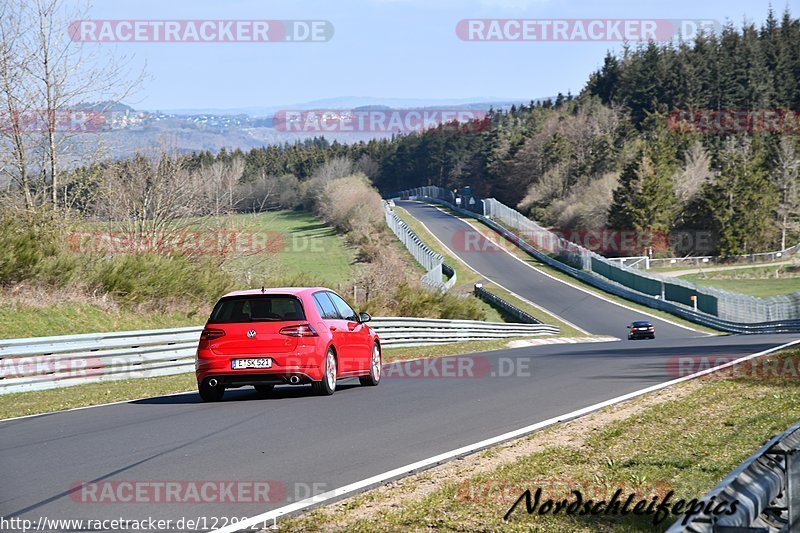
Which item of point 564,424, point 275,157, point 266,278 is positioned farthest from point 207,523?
point 275,157

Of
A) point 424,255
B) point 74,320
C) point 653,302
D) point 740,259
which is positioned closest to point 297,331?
point 74,320

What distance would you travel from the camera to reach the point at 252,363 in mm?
13055

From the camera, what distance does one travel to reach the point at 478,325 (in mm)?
36156

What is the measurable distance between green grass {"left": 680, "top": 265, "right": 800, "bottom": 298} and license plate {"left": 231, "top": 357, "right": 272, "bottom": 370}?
6260cm

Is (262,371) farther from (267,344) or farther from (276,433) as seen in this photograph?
(276,433)

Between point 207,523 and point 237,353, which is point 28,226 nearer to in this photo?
point 237,353

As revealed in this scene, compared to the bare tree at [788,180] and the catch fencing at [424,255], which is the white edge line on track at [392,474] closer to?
the catch fencing at [424,255]

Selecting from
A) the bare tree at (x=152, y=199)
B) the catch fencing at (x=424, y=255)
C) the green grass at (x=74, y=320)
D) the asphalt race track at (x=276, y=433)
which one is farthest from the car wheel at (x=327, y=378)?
the catch fencing at (x=424, y=255)

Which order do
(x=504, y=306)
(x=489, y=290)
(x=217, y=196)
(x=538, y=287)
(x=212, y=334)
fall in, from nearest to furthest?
1. (x=212, y=334)
2. (x=217, y=196)
3. (x=504, y=306)
4. (x=489, y=290)
5. (x=538, y=287)

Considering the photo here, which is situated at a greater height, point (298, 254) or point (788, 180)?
point (788, 180)

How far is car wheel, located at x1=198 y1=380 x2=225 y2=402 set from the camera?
1340cm

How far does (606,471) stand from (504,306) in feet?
169

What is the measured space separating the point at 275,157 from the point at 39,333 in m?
165

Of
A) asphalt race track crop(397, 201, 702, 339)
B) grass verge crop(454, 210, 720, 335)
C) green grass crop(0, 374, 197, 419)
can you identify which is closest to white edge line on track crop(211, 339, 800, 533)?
green grass crop(0, 374, 197, 419)
